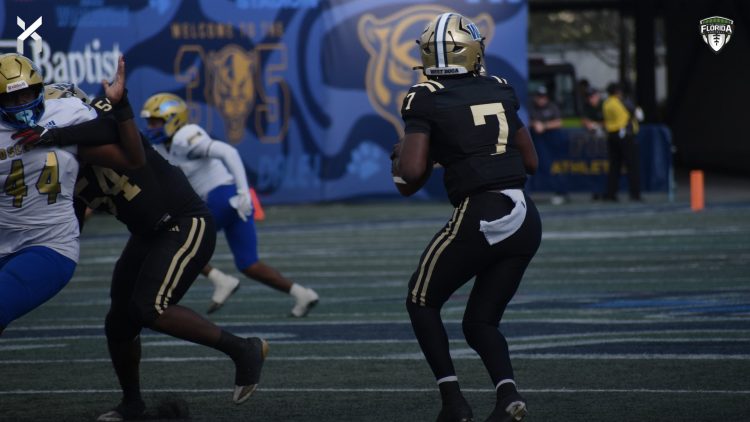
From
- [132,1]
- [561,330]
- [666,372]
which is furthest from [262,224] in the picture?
[666,372]

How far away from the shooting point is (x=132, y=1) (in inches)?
883

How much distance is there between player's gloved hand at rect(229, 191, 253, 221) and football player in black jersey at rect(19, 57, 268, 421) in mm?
3512

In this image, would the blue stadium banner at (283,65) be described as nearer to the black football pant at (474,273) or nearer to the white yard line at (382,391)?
the white yard line at (382,391)

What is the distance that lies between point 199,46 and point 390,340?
14320mm

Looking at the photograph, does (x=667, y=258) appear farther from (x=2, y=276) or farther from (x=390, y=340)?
(x=2, y=276)

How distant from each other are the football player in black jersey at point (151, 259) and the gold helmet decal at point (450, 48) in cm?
123

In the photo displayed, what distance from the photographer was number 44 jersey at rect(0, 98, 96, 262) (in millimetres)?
5949

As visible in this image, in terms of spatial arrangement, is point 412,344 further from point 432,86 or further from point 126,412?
point 432,86

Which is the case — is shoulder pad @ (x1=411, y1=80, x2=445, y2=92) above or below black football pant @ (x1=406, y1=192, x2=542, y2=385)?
above

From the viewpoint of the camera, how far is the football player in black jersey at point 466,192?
18.7 ft

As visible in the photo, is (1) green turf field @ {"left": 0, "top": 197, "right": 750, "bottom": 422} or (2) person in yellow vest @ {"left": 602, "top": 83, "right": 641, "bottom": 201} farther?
(2) person in yellow vest @ {"left": 602, "top": 83, "right": 641, "bottom": 201}

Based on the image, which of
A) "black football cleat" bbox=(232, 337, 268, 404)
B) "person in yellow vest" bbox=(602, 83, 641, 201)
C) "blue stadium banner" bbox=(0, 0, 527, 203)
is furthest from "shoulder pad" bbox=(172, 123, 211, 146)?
"person in yellow vest" bbox=(602, 83, 641, 201)

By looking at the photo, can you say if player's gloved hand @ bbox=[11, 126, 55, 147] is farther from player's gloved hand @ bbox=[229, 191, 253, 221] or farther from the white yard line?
player's gloved hand @ bbox=[229, 191, 253, 221]

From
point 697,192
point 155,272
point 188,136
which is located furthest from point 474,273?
point 697,192
